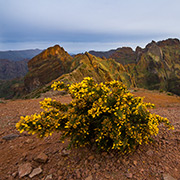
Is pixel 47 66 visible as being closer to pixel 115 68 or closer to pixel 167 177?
pixel 115 68

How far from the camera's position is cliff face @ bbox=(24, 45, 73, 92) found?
200 feet

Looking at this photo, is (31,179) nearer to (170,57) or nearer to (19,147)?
(19,147)

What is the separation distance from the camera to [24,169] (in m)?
3.30

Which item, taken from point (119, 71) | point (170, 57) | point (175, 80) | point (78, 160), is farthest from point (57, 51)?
point (170, 57)

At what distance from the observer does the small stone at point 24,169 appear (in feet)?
10.4

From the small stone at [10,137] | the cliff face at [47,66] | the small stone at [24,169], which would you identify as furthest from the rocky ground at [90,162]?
the cliff face at [47,66]

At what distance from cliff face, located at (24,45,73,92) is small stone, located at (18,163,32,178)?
5644 centimetres

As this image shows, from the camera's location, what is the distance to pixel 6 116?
23.1 ft

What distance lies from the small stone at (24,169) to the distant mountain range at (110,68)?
21.5 metres

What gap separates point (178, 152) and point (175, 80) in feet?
374

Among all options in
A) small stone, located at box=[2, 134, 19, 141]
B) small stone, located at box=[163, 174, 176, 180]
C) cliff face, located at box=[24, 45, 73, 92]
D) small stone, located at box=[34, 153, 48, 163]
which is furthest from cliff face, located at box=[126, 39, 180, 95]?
small stone, located at box=[34, 153, 48, 163]

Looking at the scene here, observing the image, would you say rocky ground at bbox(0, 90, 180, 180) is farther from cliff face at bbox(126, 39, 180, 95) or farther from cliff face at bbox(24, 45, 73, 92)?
cliff face at bbox(126, 39, 180, 95)

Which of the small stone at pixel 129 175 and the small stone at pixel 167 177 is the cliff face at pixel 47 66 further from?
the small stone at pixel 167 177

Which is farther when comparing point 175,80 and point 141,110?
point 175,80
